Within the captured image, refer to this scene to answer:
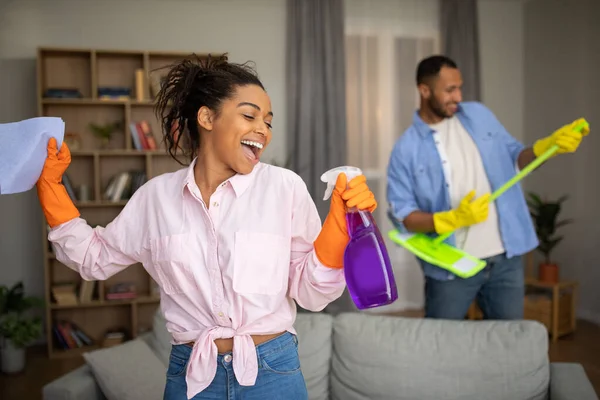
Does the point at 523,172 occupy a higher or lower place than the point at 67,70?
lower

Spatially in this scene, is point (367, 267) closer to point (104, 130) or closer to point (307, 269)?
point (307, 269)

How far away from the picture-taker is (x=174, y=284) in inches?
51.4

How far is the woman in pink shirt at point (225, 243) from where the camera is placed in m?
1.24

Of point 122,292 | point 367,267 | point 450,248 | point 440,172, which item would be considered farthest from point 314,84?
point 367,267

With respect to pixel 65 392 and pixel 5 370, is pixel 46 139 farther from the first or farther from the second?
pixel 5 370

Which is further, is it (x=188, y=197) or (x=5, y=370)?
(x=5, y=370)

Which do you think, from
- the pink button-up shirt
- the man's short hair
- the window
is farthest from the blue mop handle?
the window

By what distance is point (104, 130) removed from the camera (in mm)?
4285

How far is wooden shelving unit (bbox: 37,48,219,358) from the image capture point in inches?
168

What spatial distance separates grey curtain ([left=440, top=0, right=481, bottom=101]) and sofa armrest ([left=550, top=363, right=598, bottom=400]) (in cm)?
342

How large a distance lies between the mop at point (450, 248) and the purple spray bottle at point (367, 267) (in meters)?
1.14

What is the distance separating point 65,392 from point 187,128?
1.12 meters

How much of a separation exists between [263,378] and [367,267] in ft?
1.10

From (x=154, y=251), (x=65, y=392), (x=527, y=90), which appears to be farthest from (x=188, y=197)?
(x=527, y=90)
